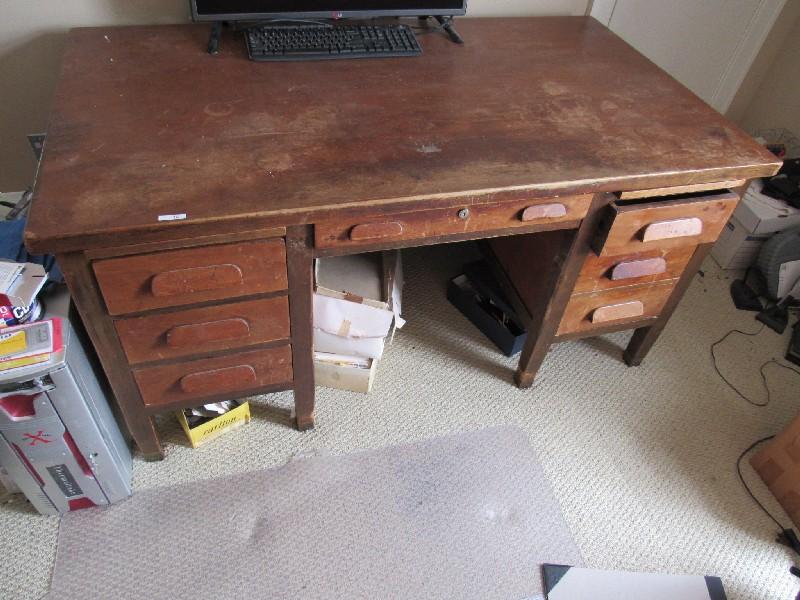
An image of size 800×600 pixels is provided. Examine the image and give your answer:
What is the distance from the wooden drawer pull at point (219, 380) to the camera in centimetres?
121

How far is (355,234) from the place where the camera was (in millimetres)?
1036

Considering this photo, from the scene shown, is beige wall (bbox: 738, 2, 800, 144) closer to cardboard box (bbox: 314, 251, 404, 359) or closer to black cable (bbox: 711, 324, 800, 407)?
black cable (bbox: 711, 324, 800, 407)

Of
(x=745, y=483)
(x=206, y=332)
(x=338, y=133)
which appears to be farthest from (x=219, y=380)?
(x=745, y=483)

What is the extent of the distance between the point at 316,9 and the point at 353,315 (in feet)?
2.40

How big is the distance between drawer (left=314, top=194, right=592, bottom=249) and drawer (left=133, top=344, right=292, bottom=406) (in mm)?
316

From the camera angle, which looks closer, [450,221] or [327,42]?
[450,221]

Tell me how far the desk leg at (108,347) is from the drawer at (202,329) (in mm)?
23

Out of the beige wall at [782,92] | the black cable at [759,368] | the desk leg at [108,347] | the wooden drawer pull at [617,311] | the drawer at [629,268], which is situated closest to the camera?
the desk leg at [108,347]

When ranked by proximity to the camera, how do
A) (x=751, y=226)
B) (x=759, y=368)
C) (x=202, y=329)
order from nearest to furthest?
(x=202, y=329), (x=759, y=368), (x=751, y=226)

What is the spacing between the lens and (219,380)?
1.24 meters

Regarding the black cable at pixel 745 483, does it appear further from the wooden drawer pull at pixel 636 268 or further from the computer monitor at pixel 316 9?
the computer monitor at pixel 316 9

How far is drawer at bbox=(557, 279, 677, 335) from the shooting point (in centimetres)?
140

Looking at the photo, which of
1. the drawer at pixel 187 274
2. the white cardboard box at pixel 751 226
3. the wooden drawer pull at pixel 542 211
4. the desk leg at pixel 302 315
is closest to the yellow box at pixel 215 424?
the desk leg at pixel 302 315

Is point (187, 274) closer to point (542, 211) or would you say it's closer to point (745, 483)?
point (542, 211)
